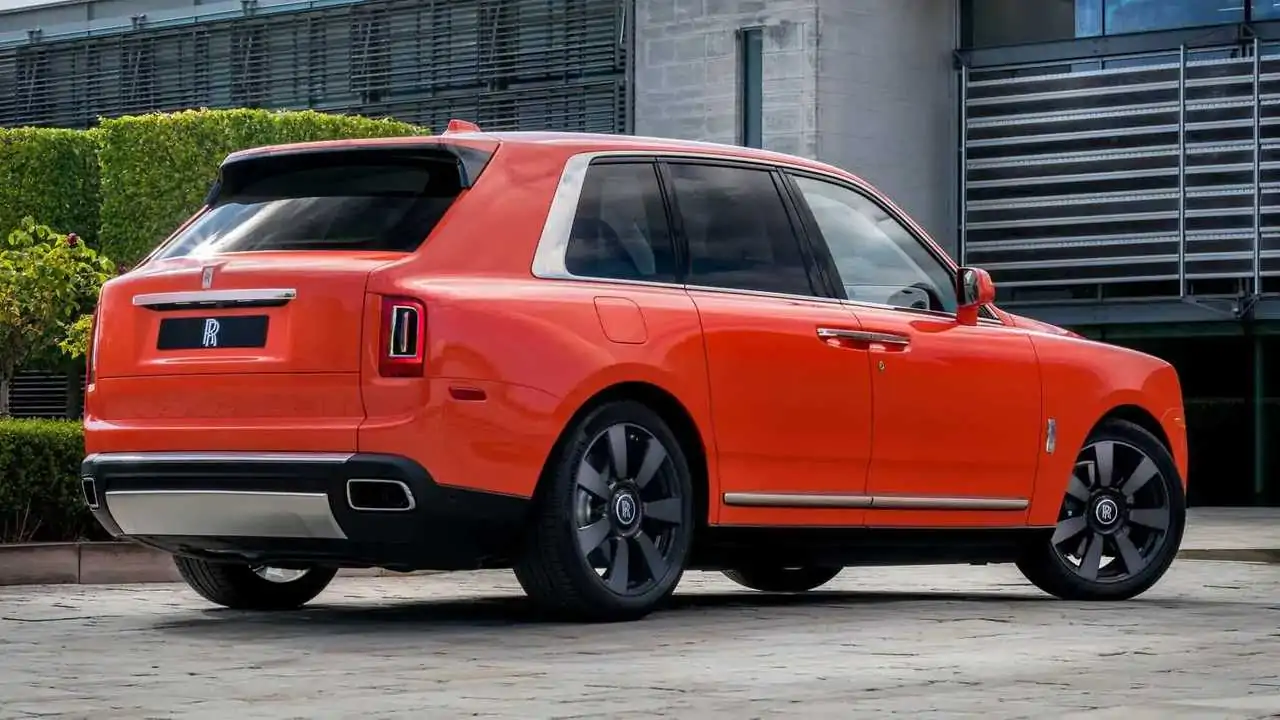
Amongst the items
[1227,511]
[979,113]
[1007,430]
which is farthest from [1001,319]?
[979,113]

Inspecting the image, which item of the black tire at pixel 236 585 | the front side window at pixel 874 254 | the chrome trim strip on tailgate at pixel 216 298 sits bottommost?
the black tire at pixel 236 585

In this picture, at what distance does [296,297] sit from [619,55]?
20174 mm

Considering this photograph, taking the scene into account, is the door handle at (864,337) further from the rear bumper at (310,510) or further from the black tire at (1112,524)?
the rear bumper at (310,510)

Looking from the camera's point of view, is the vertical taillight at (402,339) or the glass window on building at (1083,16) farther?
the glass window on building at (1083,16)

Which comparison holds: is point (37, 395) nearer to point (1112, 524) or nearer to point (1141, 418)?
point (1141, 418)

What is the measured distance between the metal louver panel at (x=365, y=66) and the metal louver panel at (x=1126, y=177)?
451 centimetres

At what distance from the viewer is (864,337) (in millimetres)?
9188

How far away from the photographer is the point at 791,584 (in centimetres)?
1113

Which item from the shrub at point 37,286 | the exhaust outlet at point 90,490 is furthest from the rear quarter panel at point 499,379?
the shrub at point 37,286

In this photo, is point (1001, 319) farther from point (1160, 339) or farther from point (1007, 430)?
point (1160, 339)

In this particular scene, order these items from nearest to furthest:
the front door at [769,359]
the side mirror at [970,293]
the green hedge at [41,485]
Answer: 1. the front door at [769,359]
2. the side mirror at [970,293]
3. the green hedge at [41,485]

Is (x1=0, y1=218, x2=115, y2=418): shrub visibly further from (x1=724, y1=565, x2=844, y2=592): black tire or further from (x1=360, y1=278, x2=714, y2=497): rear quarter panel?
(x1=360, y1=278, x2=714, y2=497): rear quarter panel

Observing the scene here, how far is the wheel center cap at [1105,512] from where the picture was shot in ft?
33.8

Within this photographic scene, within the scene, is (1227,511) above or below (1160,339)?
below
